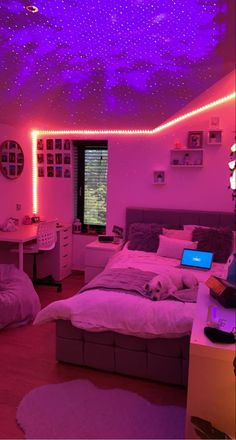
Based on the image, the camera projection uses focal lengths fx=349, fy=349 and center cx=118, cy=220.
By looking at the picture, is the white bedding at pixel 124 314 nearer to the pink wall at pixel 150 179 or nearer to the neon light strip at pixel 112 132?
the pink wall at pixel 150 179

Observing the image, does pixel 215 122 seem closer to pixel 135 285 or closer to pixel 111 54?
pixel 111 54

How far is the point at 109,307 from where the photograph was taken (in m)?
2.58

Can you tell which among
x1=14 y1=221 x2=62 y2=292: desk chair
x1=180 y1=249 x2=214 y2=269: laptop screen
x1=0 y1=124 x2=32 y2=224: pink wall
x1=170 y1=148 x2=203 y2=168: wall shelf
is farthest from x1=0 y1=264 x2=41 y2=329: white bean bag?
x1=170 y1=148 x2=203 y2=168: wall shelf

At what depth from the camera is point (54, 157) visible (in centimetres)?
520

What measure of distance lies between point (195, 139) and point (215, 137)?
0.25 metres

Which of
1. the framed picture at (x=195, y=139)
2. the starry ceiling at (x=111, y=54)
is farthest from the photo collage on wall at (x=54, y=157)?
the framed picture at (x=195, y=139)

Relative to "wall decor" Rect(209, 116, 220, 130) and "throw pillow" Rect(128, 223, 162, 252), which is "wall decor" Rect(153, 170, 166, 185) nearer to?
"throw pillow" Rect(128, 223, 162, 252)

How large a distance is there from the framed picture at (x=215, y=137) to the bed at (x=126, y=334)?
244 centimetres

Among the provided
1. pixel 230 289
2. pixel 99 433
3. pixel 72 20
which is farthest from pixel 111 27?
pixel 99 433

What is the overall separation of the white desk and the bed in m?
1.48

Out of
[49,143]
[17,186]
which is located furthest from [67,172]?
[17,186]

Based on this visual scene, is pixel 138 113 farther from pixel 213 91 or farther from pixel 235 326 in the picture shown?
pixel 235 326

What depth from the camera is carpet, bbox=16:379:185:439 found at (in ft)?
6.72

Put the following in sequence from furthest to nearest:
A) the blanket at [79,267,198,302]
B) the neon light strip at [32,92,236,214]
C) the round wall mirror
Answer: the round wall mirror, the neon light strip at [32,92,236,214], the blanket at [79,267,198,302]
